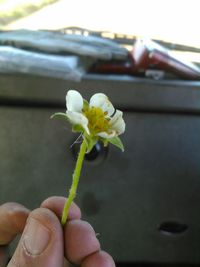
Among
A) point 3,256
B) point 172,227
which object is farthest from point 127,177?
point 3,256

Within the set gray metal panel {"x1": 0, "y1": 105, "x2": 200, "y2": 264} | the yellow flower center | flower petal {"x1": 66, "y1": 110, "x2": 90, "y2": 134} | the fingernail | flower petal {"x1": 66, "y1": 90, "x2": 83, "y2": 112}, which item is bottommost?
gray metal panel {"x1": 0, "y1": 105, "x2": 200, "y2": 264}

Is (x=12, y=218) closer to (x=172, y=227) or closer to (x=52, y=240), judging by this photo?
(x=52, y=240)

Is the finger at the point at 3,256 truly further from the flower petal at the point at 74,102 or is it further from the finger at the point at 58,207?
the flower petal at the point at 74,102

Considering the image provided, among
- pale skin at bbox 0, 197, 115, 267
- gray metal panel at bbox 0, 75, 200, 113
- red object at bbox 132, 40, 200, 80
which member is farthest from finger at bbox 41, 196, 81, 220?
red object at bbox 132, 40, 200, 80

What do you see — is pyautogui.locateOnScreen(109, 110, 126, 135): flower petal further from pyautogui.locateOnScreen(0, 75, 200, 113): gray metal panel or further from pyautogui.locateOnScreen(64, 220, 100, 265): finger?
pyautogui.locateOnScreen(0, 75, 200, 113): gray metal panel

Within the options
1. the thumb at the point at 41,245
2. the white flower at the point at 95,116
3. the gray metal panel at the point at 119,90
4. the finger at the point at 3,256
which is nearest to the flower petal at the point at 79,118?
the white flower at the point at 95,116

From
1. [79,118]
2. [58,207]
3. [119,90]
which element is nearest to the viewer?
[79,118]

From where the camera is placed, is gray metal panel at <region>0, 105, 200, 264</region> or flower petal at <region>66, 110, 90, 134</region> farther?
gray metal panel at <region>0, 105, 200, 264</region>

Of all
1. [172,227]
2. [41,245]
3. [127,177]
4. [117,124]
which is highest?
[117,124]
